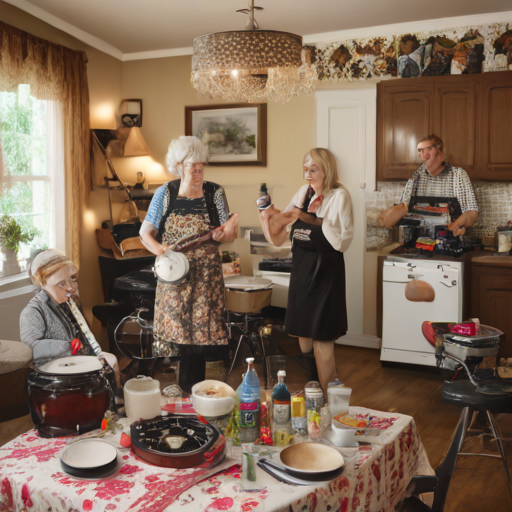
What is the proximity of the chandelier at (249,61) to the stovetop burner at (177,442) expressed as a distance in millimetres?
1480

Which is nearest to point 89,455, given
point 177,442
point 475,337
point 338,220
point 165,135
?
point 177,442

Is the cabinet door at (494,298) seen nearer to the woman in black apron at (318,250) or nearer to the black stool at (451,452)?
the woman in black apron at (318,250)

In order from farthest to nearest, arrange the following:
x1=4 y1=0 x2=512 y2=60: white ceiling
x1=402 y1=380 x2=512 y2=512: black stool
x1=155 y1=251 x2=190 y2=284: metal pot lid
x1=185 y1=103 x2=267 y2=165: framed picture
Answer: x1=185 y1=103 x2=267 y2=165: framed picture < x1=4 y1=0 x2=512 y2=60: white ceiling < x1=155 y1=251 x2=190 y2=284: metal pot lid < x1=402 y1=380 x2=512 y2=512: black stool

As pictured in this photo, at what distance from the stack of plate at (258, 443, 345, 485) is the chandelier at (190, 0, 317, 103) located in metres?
1.57

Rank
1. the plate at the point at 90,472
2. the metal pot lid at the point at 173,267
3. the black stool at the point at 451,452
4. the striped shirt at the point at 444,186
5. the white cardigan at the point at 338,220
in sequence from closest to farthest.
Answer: the plate at the point at 90,472, the black stool at the point at 451,452, the metal pot lid at the point at 173,267, the white cardigan at the point at 338,220, the striped shirt at the point at 444,186

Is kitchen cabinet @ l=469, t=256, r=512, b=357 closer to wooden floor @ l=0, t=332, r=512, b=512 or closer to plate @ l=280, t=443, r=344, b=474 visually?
wooden floor @ l=0, t=332, r=512, b=512

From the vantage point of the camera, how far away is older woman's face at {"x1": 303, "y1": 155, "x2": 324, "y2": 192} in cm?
332

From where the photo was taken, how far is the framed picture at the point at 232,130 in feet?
17.6

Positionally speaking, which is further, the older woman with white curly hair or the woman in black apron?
the woman in black apron

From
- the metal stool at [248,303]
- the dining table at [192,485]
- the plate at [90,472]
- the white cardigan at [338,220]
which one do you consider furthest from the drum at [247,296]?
the plate at [90,472]

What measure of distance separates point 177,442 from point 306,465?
0.42 m

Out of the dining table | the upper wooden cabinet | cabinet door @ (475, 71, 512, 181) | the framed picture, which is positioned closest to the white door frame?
the upper wooden cabinet

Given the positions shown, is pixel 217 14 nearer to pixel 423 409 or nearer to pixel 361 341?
pixel 361 341

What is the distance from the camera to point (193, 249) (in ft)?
10.6
